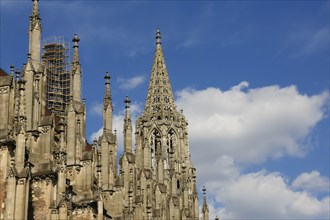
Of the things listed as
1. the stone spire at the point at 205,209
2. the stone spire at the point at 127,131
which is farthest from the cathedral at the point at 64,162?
the stone spire at the point at 205,209

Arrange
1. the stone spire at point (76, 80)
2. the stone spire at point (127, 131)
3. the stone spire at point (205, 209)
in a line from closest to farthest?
1. the stone spire at point (76, 80)
2. the stone spire at point (127, 131)
3. the stone spire at point (205, 209)

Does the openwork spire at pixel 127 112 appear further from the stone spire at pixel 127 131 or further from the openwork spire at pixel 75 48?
the openwork spire at pixel 75 48

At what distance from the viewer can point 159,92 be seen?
6319 centimetres

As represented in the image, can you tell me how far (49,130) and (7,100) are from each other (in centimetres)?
265

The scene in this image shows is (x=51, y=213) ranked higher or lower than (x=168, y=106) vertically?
lower

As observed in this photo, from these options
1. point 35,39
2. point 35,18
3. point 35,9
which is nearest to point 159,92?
point 35,9

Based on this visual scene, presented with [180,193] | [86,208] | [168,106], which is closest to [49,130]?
[86,208]

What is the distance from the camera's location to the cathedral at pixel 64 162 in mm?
25766

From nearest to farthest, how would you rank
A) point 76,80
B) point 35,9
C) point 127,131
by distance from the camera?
point 35,9, point 76,80, point 127,131

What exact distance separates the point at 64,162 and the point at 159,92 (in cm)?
3529

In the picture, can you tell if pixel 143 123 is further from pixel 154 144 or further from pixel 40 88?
pixel 40 88

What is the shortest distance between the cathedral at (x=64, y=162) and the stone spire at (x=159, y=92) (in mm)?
11547

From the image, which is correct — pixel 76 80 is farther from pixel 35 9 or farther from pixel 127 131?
pixel 127 131

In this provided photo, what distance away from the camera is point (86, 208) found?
1261 inches
